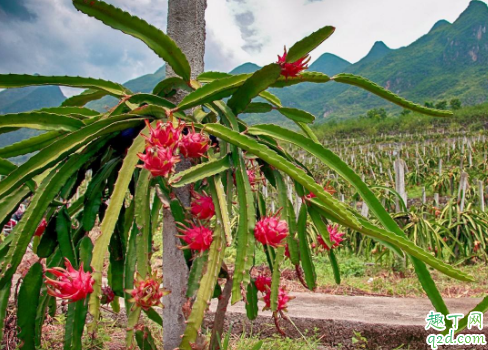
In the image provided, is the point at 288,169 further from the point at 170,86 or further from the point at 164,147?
the point at 170,86

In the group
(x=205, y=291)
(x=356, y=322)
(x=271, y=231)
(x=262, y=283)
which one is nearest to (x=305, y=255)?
(x=262, y=283)

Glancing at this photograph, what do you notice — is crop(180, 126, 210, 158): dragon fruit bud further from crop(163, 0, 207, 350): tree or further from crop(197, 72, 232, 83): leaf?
crop(197, 72, 232, 83): leaf

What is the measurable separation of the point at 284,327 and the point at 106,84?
151 cm

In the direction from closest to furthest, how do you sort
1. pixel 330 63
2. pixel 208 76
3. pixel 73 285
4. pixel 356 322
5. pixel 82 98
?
pixel 73 285
pixel 208 76
pixel 82 98
pixel 356 322
pixel 330 63

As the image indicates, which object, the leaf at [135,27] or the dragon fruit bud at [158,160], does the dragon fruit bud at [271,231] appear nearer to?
the dragon fruit bud at [158,160]

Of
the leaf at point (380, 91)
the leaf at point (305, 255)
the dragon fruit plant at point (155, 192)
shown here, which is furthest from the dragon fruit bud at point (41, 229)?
the leaf at point (380, 91)

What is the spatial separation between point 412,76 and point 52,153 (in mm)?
84265

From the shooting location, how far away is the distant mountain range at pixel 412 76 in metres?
62.9

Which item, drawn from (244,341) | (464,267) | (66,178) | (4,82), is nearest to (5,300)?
(66,178)

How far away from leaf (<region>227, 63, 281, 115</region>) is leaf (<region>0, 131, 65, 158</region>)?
16.4 inches

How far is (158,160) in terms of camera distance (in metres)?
0.64

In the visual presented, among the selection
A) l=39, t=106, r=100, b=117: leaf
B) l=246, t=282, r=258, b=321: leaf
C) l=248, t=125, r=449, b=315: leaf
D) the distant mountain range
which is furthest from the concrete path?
the distant mountain range

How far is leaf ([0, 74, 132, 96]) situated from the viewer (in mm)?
853

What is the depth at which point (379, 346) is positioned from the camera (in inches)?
72.1
